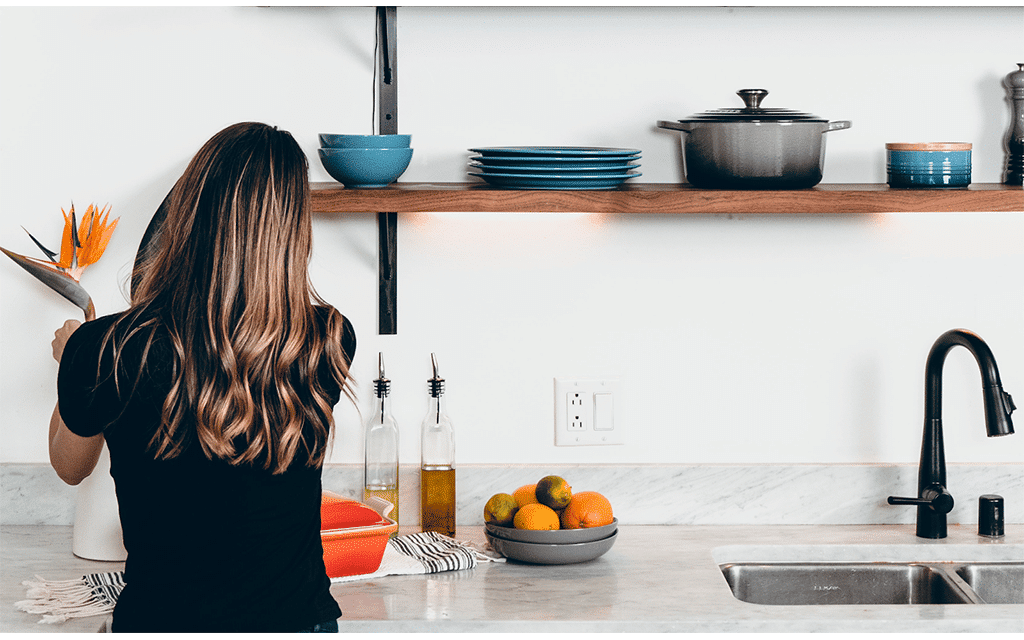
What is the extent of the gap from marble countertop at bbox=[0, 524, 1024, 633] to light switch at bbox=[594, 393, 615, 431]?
7.7 inches

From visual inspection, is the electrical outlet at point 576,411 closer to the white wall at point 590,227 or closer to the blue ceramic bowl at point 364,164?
the white wall at point 590,227

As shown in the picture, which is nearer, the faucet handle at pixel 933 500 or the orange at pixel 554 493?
the orange at pixel 554 493

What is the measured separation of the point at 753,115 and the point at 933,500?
0.75m

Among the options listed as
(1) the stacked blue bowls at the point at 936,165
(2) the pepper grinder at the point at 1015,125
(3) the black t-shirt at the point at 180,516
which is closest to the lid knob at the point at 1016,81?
(2) the pepper grinder at the point at 1015,125

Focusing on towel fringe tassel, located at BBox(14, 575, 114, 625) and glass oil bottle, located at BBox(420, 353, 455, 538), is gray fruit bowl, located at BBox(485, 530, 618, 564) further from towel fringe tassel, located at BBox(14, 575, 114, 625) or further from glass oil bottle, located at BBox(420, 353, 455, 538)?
towel fringe tassel, located at BBox(14, 575, 114, 625)

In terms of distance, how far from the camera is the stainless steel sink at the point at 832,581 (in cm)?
181

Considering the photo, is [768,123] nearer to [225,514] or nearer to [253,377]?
[253,377]

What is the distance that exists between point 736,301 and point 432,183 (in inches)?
24.1

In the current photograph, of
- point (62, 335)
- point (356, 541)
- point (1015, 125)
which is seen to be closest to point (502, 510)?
point (356, 541)

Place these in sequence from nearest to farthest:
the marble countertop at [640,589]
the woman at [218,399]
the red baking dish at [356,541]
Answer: the woman at [218,399], the marble countertop at [640,589], the red baking dish at [356,541]

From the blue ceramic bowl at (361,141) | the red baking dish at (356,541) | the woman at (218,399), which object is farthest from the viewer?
the blue ceramic bowl at (361,141)

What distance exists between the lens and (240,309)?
4.34 ft

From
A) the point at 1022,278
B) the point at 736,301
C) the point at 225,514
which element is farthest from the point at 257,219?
the point at 1022,278

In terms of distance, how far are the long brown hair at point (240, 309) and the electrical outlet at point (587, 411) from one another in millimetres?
689
